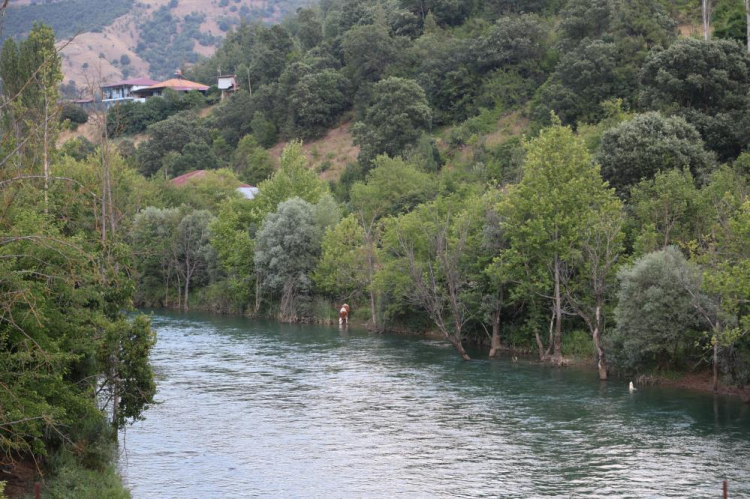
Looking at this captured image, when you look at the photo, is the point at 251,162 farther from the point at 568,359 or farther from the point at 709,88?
the point at 568,359

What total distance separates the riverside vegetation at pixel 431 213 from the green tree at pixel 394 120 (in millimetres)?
307

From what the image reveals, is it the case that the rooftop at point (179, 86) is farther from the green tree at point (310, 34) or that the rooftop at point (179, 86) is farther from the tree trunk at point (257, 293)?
the tree trunk at point (257, 293)

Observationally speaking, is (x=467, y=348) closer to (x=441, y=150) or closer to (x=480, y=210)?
(x=480, y=210)

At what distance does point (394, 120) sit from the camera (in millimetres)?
101250

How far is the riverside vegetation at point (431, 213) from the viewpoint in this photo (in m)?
27.3

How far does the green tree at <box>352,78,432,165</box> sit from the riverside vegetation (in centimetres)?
31

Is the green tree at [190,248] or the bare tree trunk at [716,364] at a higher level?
the green tree at [190,248]

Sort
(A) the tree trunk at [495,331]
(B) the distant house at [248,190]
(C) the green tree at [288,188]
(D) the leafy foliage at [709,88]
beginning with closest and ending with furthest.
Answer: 1. (A) the tree trunk at [495,331]
2. (D) the leafy foliage at [709,88]
3. (C) the green tree at [288,188]
4. (B) the distant house at [248,190]

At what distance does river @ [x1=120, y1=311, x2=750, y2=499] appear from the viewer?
2992 cm

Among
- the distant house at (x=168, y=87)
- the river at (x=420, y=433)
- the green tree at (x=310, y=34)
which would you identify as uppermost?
the green tree at (x=310, y=34)

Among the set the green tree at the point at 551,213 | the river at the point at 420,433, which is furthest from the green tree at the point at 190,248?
the green tree at the point at 551,213

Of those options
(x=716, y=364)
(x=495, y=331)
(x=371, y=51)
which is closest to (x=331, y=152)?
(x=371, y=51)

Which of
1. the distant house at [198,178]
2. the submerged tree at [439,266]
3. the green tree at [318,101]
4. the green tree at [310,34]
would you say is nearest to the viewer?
the submerged tree at [439,266]

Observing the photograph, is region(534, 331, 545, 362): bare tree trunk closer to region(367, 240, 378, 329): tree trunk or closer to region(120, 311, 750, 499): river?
region(120, 311, 750, 499): river
